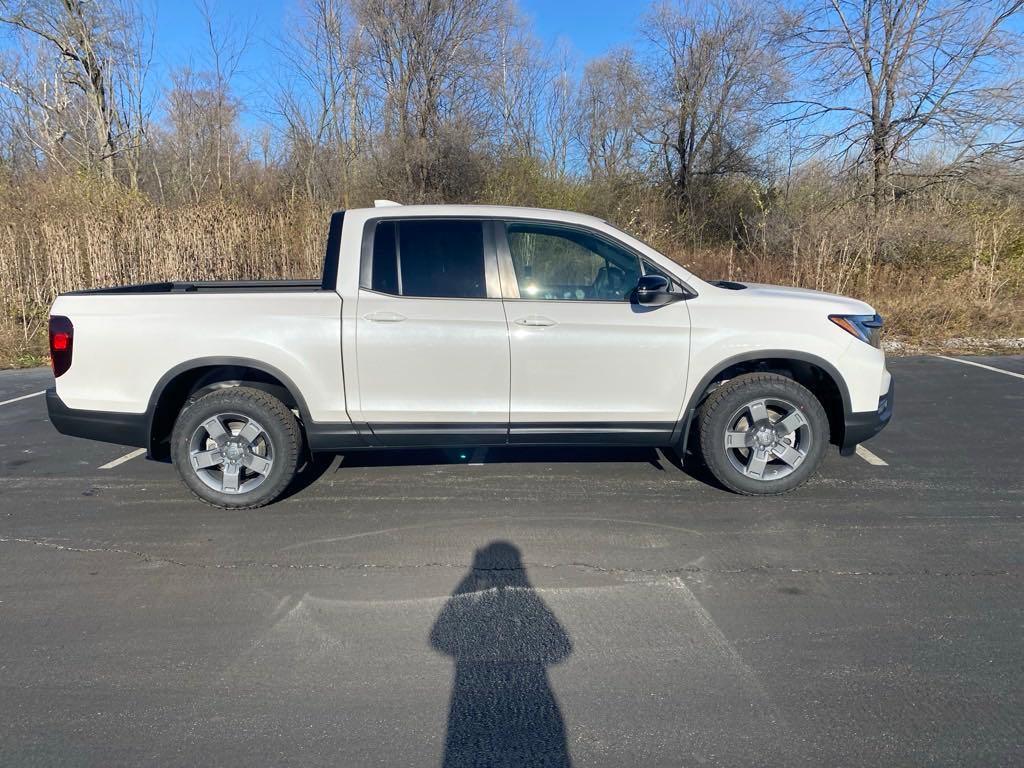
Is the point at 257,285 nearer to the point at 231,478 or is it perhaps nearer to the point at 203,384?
the point at 203,384

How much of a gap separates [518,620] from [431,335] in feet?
6.23

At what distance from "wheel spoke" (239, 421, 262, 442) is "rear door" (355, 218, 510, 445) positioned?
721 millimetres

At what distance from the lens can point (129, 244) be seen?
1316 centimetres

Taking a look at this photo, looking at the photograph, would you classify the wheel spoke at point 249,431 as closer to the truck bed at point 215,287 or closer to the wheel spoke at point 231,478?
the wheel spoke at point 231,478

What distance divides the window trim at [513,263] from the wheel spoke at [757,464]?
3.90 feet

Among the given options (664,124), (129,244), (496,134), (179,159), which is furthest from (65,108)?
(664,124)

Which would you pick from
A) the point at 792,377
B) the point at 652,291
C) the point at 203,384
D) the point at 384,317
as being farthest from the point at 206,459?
the point at 792,377

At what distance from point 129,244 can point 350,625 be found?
12708 millimetres

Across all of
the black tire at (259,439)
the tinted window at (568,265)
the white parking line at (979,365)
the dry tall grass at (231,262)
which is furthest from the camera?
the dry tall grass at (231,262)

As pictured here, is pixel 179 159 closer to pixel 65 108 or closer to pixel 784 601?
pixel 65 108

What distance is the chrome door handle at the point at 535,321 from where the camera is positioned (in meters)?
4.31

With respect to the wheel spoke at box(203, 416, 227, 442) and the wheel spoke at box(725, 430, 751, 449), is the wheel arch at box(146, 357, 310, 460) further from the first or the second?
the wheel spoke at box(725, 430, 751, 449)

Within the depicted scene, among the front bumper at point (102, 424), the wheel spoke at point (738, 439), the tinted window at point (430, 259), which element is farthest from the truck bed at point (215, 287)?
the wheel spoke at point (738, 439)

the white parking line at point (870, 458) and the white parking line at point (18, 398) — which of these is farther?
the white parking line at point (18, 398)
